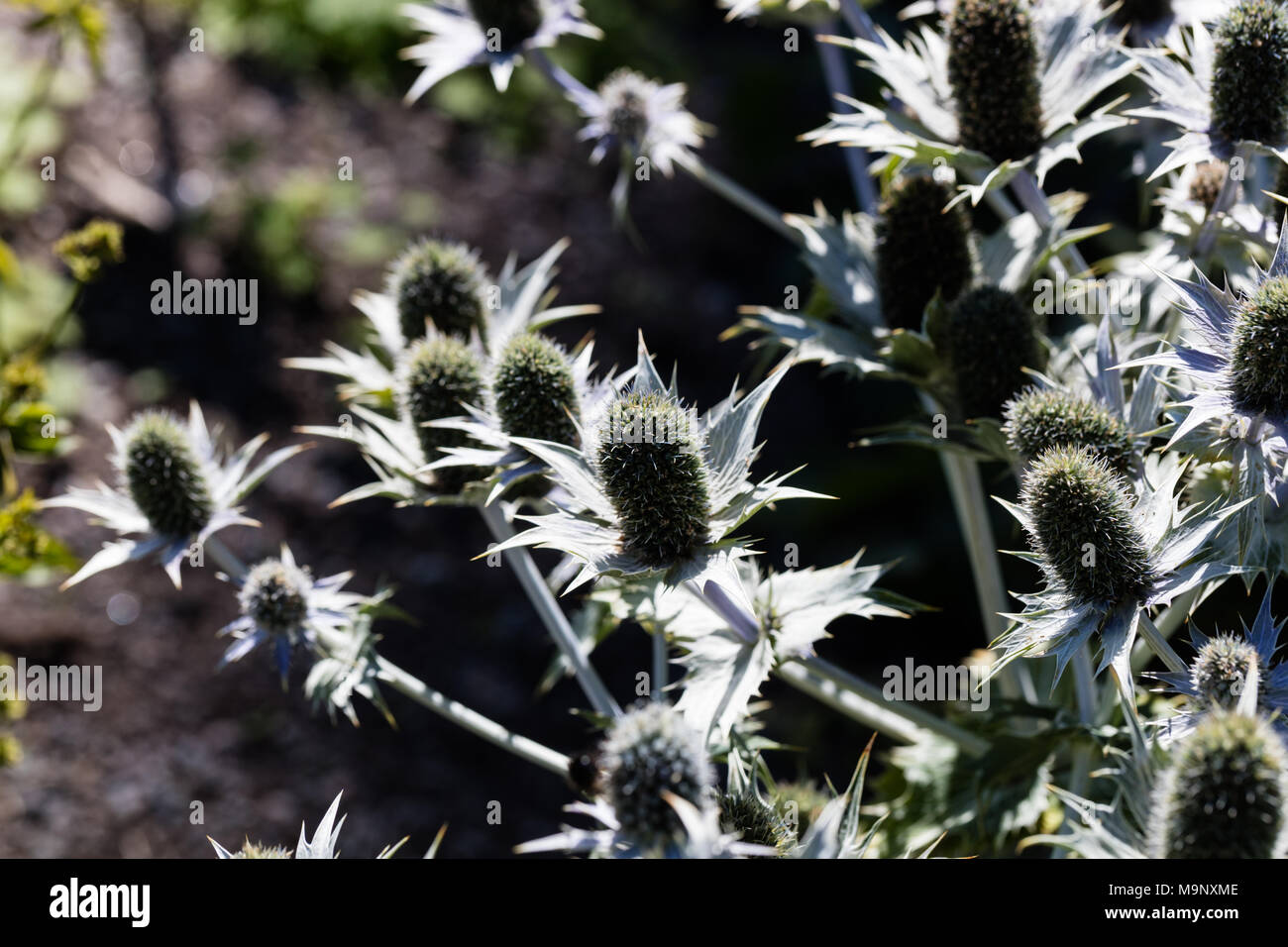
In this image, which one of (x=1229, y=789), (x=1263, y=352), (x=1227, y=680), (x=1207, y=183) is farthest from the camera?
(x=1207, y=183)

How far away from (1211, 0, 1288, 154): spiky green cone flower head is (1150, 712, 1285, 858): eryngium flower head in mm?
1049

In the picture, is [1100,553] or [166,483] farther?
[166,483]

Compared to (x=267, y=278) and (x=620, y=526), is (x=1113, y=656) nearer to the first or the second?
(x=620, y=526)

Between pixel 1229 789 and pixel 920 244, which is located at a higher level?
pixel 920 244

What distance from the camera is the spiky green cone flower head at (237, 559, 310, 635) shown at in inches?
76.9

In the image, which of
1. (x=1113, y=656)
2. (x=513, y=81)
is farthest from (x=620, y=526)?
(x=513, y=81)

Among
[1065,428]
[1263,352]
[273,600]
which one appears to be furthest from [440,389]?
[1263,352]

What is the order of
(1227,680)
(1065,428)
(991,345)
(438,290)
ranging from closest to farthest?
(1227,680) → (1065,428) → (991,345) → (438,290)

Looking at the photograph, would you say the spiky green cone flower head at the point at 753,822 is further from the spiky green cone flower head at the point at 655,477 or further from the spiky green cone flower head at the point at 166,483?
the spiky green cone flower head at the point at 166,483

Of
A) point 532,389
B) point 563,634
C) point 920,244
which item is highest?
point 920,244

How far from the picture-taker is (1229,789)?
45.6 inches

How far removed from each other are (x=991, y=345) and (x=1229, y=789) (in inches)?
35.6

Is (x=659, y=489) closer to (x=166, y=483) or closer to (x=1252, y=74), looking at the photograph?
(x=166, y=483)

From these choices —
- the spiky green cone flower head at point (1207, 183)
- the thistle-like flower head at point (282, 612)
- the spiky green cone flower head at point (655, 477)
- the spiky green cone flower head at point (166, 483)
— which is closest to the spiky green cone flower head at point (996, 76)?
the spiky green cone flower head at point (1207, 183)
